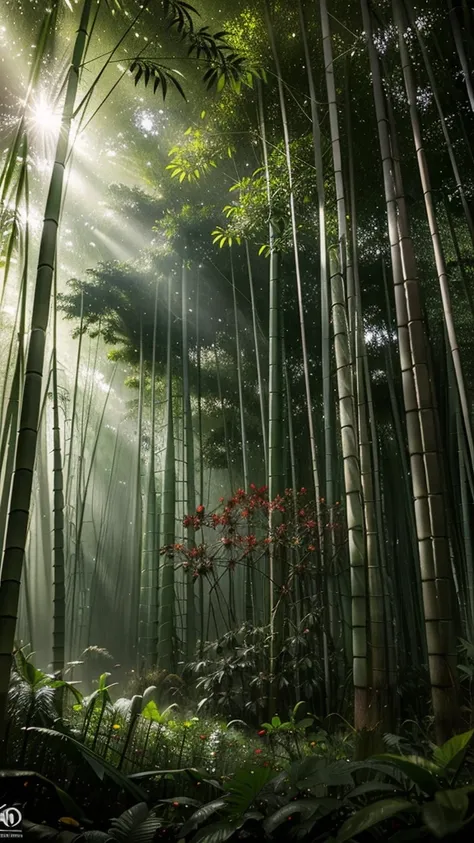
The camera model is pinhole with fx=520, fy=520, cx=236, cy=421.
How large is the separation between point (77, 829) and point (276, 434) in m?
2.43

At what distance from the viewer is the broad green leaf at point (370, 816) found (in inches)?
39.8

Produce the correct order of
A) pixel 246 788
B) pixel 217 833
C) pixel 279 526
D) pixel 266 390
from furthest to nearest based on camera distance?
1. pixel 266 390
2. pixel 279 526
3. pixel 246 788
4. pixel 217 833

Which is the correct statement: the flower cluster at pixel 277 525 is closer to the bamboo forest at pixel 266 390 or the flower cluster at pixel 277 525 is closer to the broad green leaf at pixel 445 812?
the bamboo forest at pixel 266 390

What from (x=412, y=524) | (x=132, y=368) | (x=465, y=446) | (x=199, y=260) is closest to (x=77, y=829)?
(x=465, y=446)

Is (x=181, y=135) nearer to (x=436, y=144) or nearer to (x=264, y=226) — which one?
(x=264, y=226)

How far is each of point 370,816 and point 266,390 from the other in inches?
188

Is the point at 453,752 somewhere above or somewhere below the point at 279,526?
below
